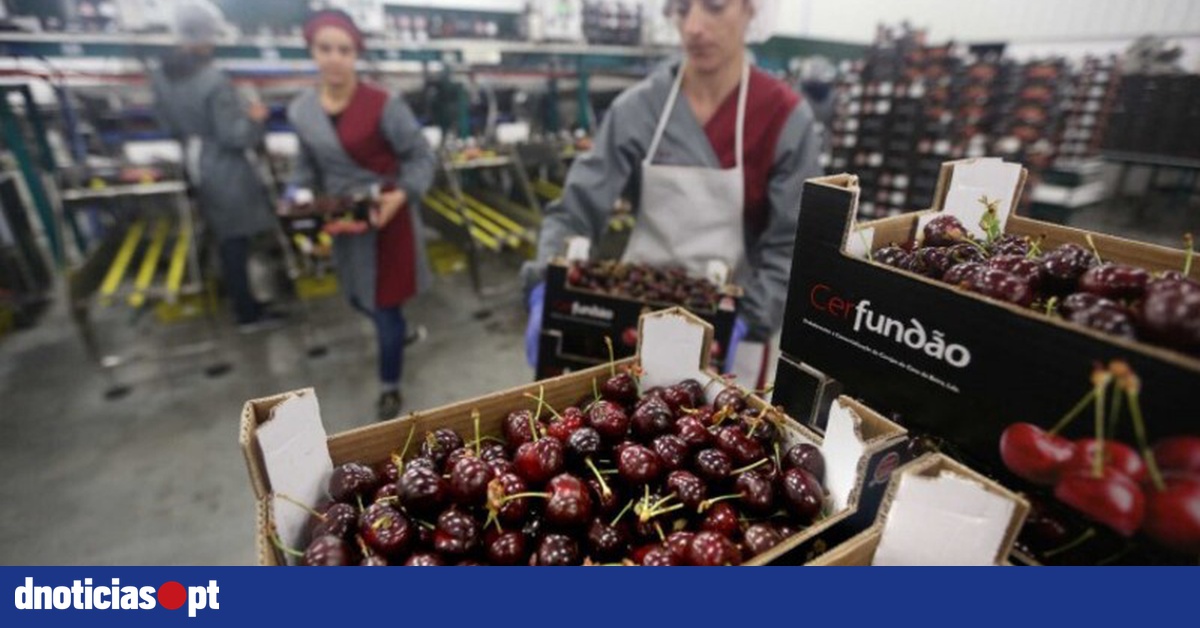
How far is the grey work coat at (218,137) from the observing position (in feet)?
11.1

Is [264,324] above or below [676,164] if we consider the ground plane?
below

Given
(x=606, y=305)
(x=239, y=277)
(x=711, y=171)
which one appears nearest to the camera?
(x=606, y=305)

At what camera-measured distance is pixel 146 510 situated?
8.30 feet

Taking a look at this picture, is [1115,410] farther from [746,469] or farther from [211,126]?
[211,126]

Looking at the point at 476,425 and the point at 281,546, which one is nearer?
the point at 281,546

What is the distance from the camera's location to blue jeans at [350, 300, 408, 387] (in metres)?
3.01

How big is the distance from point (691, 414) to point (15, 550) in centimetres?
290

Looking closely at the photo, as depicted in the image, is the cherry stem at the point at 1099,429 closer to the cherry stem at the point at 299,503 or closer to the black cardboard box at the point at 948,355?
the black cardboard box at the point at 948,355

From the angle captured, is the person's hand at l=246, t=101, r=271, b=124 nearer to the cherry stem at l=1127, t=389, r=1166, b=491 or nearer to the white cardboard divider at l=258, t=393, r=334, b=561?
the white cardboard divider at l=258, t=393, r=334, b=561

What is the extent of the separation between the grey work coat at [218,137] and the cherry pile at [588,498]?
3318mm

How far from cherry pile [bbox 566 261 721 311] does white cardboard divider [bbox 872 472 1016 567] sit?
35.6 inches

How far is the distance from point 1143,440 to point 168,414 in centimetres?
390

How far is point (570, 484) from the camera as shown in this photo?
0.84 meters
